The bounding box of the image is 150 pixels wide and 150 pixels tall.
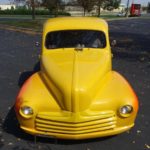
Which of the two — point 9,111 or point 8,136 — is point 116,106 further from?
point 9,111

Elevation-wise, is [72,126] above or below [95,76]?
below

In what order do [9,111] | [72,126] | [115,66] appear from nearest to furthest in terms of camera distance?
[72,126]
[9,111]
[115,66]

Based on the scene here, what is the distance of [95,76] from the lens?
22.4ft

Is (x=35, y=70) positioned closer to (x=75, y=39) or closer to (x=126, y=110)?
(x=75, y=39)

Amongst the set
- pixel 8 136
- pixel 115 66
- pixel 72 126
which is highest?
pixel 72 126

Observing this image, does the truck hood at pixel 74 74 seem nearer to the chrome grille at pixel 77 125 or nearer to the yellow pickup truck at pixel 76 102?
the yellow pickup truck at pixel 76 102

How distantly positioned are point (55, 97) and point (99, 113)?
0.75 m

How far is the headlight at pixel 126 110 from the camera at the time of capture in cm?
631

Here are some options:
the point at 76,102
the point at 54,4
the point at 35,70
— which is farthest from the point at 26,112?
the point at 54,4

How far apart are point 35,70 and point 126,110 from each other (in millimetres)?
6389

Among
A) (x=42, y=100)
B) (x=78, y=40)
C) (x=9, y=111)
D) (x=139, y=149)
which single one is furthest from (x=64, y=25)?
(x=139, y=149)

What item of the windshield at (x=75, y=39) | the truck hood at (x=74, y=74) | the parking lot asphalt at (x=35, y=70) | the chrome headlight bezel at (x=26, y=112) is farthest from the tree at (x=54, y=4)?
the chrome headlight bezel at (x=26, y=112)

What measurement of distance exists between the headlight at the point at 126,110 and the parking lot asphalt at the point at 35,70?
0.57m

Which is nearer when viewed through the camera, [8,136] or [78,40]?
[8,136]
